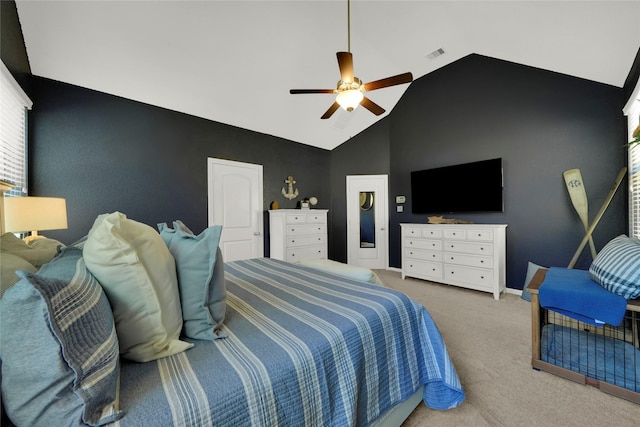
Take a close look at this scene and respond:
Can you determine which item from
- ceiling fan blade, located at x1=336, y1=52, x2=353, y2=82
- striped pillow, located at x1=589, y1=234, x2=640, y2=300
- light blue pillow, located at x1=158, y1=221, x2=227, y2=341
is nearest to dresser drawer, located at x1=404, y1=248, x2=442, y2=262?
striped pillow, located at x1=589, y1=234, x2=640, y2=300

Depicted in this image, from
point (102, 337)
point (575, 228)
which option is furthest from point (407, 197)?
point (102, 337)

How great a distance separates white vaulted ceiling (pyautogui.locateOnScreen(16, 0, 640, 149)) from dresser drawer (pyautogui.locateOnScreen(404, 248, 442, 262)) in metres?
2.73

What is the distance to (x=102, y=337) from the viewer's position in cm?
67

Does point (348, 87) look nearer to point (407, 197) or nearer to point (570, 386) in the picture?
point (570, 386)

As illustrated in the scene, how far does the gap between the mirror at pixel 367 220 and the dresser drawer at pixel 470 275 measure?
1.66 metres

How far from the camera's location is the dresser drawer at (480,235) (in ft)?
10.6

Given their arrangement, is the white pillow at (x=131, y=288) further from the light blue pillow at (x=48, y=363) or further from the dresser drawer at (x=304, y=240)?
the dresser drawer at (x=304, y=240)

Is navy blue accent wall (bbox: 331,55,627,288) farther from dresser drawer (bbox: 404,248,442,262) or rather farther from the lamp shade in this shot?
the lamp shade

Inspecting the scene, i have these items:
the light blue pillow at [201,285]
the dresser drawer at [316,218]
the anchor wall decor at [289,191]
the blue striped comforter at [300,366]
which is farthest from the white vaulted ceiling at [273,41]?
the blue striped comforter at [300,366]

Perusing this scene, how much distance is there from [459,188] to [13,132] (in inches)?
204

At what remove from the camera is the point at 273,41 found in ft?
9.29

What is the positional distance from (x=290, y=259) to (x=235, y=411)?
3.38 meters

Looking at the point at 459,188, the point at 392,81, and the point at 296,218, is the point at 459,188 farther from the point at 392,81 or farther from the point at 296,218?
Result: the point at 296,218

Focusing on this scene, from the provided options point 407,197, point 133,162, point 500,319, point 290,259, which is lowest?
point 500,319
